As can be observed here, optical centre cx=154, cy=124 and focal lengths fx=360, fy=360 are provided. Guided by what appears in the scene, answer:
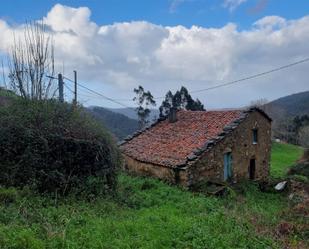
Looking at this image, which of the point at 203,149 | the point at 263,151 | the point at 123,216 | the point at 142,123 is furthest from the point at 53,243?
the point at 142,123

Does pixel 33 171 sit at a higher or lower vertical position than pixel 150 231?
higher

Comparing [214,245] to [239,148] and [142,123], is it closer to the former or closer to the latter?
[239,148]

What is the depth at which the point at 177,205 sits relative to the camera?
1254 cm

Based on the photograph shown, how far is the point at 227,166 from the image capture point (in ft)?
65.5

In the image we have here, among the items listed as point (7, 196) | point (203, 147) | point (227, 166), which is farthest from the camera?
point (227, 166)

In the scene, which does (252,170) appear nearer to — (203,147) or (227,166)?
(227,166)

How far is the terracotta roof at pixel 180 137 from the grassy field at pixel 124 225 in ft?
18.7

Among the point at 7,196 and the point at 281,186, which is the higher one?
the point at 7,196

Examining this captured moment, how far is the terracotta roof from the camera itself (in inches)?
737

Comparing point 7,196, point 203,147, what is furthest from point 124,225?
point 203,147

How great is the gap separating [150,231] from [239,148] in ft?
43.4

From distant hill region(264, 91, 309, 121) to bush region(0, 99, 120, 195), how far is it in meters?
54.2

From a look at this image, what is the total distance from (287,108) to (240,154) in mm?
68131

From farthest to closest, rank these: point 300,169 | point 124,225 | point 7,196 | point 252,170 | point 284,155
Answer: point 284,155 → point 300,169 → point 252,170 → point 7,196 → point 124,225
